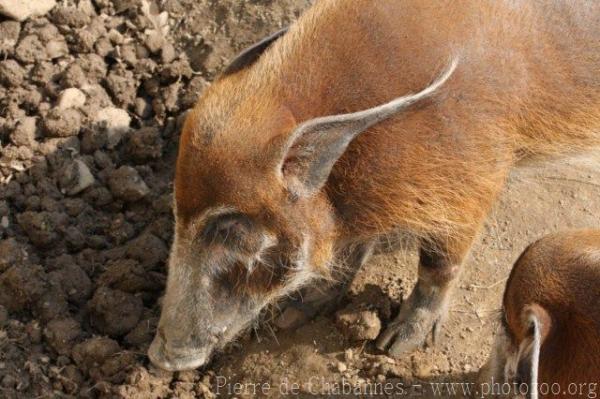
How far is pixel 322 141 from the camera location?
2.89 meters

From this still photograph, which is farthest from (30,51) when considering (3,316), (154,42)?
(3,316)

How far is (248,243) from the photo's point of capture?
119 inches

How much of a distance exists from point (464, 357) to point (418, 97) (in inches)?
55.6

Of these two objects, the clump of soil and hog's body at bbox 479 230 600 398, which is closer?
hog's body at bbox 479 230 600 398

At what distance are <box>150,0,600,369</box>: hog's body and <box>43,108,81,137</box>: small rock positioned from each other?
1292 mm

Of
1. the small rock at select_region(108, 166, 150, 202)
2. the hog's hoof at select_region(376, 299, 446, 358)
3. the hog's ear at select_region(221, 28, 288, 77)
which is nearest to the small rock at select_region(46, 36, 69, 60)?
the small rock at select_region(108, 166, 150, 202)

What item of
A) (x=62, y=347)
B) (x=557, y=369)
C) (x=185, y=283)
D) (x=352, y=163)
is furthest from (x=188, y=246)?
(x=557, y=369)

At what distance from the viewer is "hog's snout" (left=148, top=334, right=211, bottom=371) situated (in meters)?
3.34

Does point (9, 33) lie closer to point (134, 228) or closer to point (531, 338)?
point (134, 228)

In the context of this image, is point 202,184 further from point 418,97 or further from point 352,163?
point 418,97

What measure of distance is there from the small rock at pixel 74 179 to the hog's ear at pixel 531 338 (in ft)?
7.70

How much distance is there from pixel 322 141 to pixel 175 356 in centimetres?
112

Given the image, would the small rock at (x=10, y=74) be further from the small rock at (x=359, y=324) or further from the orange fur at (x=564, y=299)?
the orange fur at (x=564, y=299)

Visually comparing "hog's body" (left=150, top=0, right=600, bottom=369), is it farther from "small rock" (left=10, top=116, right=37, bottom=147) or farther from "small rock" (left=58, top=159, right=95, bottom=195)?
"small rock" (left=10, top=116, right=37, bottom=147)
